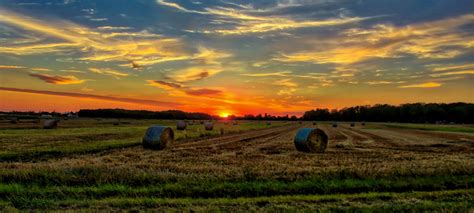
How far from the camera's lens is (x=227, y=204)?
10.1m

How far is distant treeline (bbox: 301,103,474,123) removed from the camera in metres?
136

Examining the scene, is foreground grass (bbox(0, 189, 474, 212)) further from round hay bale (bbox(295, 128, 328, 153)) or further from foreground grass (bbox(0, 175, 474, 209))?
round hay bale (bbox(295, 128, 328, 153))

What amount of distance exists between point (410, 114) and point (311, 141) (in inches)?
5600

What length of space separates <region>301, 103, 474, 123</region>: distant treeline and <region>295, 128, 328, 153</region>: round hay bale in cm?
12064

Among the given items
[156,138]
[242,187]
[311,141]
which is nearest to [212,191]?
[242,187]

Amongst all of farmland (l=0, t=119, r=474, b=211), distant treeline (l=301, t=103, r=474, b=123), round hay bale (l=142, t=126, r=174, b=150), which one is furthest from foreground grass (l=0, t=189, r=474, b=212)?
distant treeline (l=301, t=103, r=474, b=123)

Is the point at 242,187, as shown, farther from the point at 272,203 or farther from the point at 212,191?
the point at 272,203

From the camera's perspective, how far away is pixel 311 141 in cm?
2319

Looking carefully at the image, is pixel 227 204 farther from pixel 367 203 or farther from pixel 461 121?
pixel 461 121

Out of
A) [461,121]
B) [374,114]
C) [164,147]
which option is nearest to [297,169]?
[164,147]

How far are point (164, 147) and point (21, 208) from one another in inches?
617

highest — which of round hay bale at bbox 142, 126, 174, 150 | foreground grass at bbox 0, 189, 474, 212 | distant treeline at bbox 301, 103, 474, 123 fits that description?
distant treeline at bbox 301, 103, 474, 123

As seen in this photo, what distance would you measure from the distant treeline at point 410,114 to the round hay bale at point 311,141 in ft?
396

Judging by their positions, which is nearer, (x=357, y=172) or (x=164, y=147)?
(x=357, y=172)
